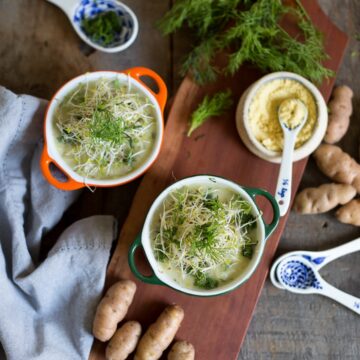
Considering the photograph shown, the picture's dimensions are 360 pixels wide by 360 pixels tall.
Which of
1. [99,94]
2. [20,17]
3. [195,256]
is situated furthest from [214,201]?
[20,17]

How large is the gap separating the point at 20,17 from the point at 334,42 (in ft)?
3.33

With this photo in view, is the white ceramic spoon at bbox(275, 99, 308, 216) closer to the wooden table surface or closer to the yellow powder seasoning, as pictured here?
the yellow powder seasoning

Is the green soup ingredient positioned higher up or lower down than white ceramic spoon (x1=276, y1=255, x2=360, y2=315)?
higher up

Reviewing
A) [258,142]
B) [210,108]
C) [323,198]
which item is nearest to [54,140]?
[210,108]

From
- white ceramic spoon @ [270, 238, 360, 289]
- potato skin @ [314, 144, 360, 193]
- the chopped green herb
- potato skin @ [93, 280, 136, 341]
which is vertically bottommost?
potato skin @ [93, 280, 136, 341]

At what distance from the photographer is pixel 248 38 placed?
1.40 meters

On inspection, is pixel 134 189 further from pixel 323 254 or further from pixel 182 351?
pixel 323 254

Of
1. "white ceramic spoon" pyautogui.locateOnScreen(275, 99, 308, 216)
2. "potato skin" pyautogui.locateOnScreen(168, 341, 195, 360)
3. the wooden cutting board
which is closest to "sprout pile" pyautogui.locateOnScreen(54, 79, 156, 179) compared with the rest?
the wooden cutting board

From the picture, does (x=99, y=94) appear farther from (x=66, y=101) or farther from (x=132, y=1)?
(x=132, y=1)

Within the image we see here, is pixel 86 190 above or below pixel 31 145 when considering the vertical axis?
below

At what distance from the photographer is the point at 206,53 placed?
4.82 feet

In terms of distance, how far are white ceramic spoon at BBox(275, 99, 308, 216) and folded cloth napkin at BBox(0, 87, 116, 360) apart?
0.51 metres

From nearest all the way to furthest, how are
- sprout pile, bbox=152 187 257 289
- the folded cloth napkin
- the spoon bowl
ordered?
sprout pile, bbox=152 187 257 289
the folded cloth napkin
the spoon bowl

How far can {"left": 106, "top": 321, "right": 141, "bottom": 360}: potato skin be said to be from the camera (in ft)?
4.41
